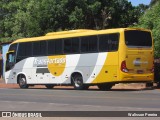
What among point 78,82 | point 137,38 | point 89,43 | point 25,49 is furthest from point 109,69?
point 25,49

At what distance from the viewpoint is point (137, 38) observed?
2727 cm

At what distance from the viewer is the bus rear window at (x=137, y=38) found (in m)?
26.8

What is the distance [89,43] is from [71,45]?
1.64 meters

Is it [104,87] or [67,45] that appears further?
[104,87]

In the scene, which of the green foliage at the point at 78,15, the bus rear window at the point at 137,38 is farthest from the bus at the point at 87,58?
the green foliage at the point at 78,15

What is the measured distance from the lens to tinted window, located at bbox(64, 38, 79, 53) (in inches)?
1145

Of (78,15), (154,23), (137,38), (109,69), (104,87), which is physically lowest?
(104,87)

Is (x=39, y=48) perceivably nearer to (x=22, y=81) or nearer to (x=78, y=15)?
(x=22, y=81)

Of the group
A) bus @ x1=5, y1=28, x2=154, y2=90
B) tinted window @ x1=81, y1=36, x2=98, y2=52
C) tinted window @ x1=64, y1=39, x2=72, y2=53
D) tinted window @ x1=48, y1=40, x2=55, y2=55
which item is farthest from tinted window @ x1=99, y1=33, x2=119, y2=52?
tinted window @ x1=48, y1=40, x2=55, y2=55

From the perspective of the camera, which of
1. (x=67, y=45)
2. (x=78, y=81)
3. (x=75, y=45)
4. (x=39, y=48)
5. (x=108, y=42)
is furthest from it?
(x=39, y=48)

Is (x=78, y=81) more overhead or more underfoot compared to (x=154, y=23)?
more underfoot

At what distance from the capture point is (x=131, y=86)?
107ft

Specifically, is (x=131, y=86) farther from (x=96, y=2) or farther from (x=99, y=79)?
(x=96, y=2)

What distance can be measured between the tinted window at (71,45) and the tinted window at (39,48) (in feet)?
6.37
